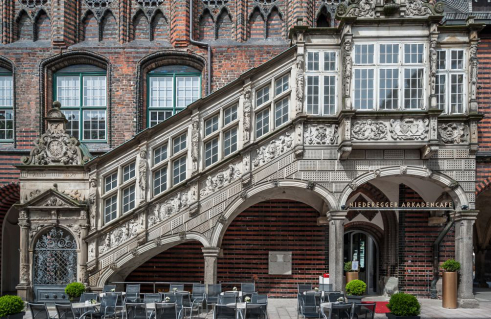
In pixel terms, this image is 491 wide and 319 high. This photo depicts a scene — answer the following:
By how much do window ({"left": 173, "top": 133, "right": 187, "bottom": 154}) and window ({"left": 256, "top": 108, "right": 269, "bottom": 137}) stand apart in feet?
7.21

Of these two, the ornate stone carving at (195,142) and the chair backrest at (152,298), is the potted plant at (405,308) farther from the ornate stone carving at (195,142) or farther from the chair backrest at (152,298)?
the ornate stone carving at (195,142)

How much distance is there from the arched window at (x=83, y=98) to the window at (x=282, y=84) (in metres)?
7.28

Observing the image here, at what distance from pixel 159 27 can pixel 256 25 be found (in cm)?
363

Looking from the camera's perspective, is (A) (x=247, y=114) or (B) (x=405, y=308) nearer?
(B) (x=405, y=308)

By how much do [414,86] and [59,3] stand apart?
12890 millimetres

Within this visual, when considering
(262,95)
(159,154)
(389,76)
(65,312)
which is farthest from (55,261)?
(389,76)

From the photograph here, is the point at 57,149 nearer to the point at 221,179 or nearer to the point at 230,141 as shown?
the point at 221,179

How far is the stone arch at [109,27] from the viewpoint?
20453 millimetres

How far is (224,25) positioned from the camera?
67.3ft

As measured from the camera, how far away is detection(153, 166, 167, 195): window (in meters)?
16.4

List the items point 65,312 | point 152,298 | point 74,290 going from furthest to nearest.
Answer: point 74,290 < point 152,298 < point 65,312

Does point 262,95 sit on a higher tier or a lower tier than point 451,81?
lower

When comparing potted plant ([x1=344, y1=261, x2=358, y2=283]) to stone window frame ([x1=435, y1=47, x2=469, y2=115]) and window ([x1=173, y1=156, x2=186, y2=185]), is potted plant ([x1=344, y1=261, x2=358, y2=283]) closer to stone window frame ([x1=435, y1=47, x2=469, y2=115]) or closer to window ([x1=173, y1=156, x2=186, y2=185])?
stone window frame ([x1=435, y1=47, x2=469, y2=115])

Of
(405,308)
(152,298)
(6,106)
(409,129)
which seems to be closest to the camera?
(405,308)
